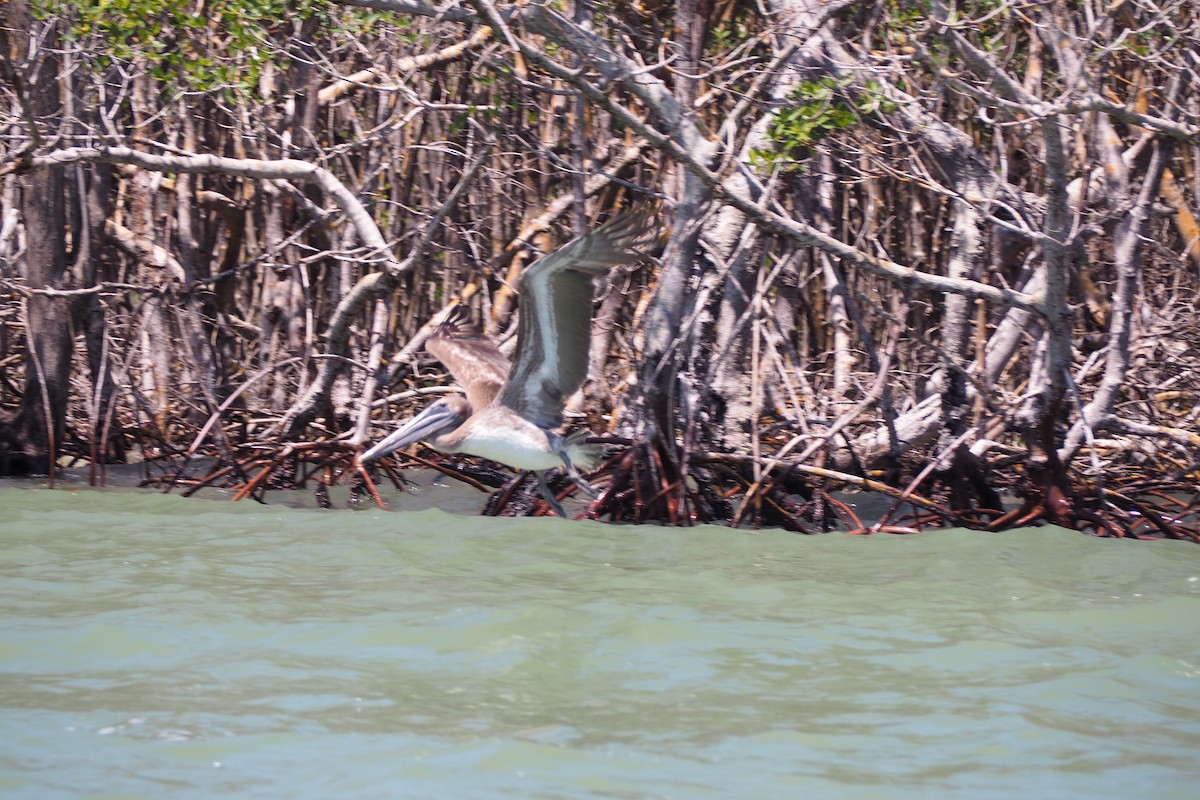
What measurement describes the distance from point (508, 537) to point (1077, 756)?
376 cm

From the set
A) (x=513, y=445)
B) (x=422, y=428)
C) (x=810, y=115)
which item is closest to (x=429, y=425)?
(x=422, y=428)

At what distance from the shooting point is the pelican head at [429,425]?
7.51 metres

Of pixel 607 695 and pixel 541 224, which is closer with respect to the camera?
pixel 607 695

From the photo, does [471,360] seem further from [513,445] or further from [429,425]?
[513,445]

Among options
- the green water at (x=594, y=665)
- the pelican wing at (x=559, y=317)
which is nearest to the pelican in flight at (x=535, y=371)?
the pelican wing at (x=559, y=317)

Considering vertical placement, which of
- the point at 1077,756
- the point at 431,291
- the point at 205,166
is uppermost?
the point at 205,166

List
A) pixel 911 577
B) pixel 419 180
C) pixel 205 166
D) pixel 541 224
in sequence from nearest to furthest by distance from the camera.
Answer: pixel 911 577 < pixel 205 166 < pixel 541 224 < pixel 419 180

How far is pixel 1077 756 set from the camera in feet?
12.7

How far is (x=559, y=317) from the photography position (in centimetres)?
664

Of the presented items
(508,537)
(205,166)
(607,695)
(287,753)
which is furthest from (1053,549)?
(205,166)

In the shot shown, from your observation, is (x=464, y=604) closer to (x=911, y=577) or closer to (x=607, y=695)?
(x=607, y=695)

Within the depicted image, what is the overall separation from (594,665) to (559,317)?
2324 mm

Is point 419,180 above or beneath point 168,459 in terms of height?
above

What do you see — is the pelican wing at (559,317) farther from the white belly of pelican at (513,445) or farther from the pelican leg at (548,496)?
the pelican leg at (548,496)
